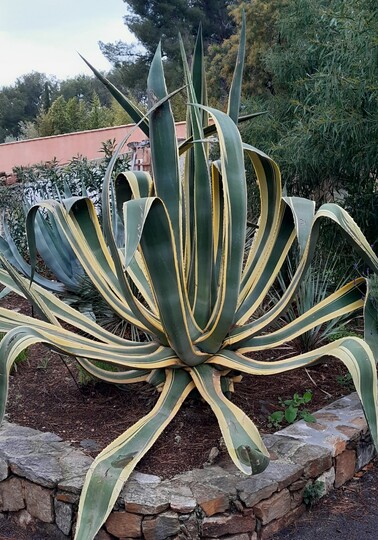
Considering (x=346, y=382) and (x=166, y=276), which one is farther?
(x=346, y=382)

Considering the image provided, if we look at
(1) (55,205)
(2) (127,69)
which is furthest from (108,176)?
(2) (127,69)

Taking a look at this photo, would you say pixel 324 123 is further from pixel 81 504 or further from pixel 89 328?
pixel 81 504

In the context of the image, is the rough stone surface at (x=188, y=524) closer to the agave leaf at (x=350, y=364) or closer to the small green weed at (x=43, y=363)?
the agave leaf at (x=350, y=364)

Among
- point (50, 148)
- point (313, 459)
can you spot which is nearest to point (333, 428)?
point (313, 459)

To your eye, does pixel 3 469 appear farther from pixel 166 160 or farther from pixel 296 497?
pixel 166 160

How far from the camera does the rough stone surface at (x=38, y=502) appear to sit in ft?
7.63

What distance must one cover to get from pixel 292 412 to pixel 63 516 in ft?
3.29

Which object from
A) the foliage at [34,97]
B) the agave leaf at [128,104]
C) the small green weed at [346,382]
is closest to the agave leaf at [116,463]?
the small green weed at [346,382]

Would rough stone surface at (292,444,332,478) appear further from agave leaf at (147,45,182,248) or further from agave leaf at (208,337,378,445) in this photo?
agave leaf at (147,45,182,248)

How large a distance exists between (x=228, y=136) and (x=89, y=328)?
1101 mm

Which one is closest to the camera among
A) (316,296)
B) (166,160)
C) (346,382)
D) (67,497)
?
(67,497)

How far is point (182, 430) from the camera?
2.65 m

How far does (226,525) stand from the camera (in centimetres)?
219

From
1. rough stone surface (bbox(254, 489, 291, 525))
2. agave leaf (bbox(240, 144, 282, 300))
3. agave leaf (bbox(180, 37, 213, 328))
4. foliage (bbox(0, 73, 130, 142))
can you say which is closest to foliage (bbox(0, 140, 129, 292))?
agave leaf (bbox(240, 144, 282, 300))
